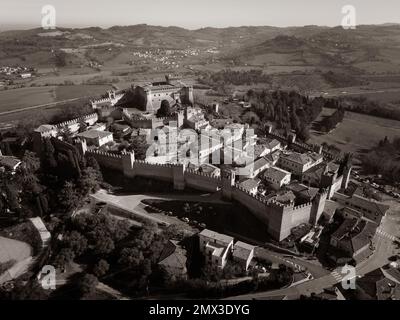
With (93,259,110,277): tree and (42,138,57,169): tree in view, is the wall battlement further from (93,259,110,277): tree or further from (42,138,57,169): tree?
(93,259,110,277): tree

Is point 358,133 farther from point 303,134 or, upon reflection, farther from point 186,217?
point 186,217

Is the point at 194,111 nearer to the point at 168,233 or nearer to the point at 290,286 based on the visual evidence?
the point at 168,233

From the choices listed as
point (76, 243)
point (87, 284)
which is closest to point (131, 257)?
point (87, 284)

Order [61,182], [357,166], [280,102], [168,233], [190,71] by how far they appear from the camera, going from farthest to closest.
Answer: [190,71]
[280,102]
[357,166]
[61,182]
[168,233]

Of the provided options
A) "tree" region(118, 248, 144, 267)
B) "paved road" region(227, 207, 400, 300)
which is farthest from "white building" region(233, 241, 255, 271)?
"tree" region(118, 248, 144, 267)

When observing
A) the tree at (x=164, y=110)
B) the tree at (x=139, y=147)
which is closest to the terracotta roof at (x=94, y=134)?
the tree at (x=139, y=147)
